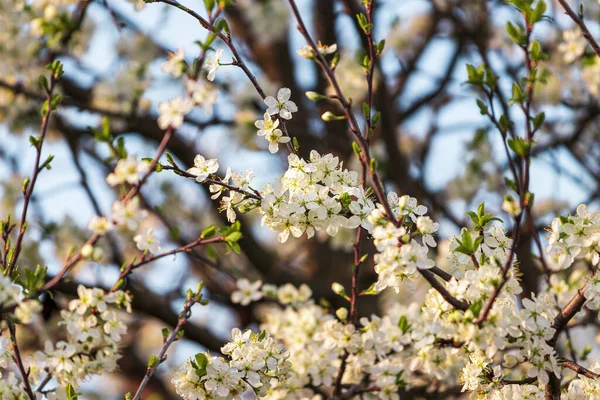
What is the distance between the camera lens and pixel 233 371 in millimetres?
1997

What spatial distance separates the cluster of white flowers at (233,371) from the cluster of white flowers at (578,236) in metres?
0.94

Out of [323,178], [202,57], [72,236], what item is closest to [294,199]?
[323,178]

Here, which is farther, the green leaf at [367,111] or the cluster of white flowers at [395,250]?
the green leaf at [367,111]

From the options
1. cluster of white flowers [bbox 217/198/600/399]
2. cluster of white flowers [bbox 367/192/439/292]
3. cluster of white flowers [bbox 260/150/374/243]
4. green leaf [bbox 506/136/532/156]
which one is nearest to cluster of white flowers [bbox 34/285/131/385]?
cluster of white flowers [bbox 260/150/374/243]

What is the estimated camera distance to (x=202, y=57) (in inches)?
67.8

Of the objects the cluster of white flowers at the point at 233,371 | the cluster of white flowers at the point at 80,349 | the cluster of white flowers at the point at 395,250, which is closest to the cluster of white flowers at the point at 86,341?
the cluster of white flowers at the point at 80,349

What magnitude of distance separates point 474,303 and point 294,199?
1.91 feet

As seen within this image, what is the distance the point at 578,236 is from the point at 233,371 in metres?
1.13

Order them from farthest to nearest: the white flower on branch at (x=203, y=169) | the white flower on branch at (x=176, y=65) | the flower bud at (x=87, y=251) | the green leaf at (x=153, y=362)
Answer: the green leaf at (x=153, y=362)
the white flower on branch at (x=203, y=169)
the white flower on branch at (x=176, y=65)
the flower bud at (x=87, y=251)

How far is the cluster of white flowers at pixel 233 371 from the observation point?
1.98 m

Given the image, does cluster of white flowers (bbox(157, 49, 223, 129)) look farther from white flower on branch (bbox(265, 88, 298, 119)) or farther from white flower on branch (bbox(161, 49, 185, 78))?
white flower on branch (bbox(265, 88, 298, 119))

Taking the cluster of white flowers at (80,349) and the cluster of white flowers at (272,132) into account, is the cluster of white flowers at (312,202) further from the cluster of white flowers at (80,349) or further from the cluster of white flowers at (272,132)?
the cluster of white flowers at (80,349)

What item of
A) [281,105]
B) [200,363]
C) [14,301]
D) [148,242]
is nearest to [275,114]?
[281,105]

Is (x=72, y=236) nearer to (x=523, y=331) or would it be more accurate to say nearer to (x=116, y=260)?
(x=116, y=260)
